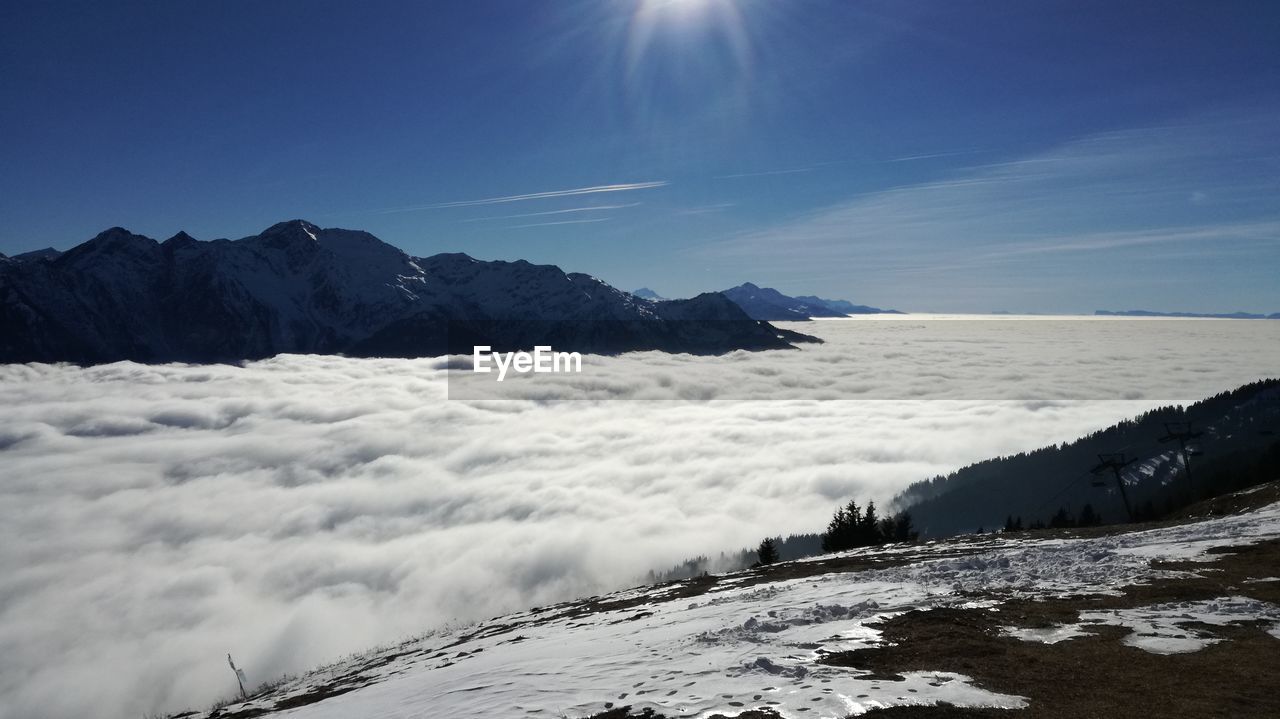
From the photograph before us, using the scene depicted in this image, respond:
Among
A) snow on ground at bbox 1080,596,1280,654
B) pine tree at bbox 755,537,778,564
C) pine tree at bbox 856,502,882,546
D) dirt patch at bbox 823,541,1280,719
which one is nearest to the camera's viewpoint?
dirt patch at bbox 823,541,1280,719

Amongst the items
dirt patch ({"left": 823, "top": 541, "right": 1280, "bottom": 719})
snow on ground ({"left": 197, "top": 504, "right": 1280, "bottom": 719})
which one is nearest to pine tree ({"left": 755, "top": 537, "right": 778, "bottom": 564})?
snow on ground ({"left": 197, "top": 504, "right": 1280, "bottom": 719})

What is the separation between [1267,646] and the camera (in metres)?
14.7

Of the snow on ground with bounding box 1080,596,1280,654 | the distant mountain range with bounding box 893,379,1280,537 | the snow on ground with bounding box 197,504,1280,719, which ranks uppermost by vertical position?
the snow on ground with bounding box 1080,596,1280,654

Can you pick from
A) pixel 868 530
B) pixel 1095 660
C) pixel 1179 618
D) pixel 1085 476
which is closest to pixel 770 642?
pixel 1095 660

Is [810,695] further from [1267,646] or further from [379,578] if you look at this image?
[379,578]

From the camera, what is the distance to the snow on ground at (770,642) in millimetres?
14484

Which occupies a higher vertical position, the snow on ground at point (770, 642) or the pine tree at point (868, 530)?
the snow on ground at point (770, 642)

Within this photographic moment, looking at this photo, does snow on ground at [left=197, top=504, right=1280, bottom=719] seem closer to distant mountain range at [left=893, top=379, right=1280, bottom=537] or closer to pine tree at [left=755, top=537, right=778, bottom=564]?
pine tree at [left=755, top=537, right=778, bottom=564]

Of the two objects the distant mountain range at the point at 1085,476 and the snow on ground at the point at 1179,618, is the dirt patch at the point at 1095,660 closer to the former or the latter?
the snow on ground at the point at 1179,618

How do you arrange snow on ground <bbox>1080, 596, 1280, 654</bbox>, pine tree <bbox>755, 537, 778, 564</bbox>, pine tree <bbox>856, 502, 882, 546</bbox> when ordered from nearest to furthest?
1. snow on ground <bbox>1080, 596, 1280, 654</bbox>
2. pine tree <bbox>856, 502, 882, 546</bbox>
3. pine tree <bbox>755, 537, 778, 564</bbox>

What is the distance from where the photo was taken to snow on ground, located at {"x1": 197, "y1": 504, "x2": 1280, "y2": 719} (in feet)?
47.5

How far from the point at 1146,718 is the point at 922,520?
20831 centimetres

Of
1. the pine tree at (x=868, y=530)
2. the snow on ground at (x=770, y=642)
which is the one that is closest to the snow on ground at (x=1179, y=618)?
the snow on ground at (x=770, y=642)

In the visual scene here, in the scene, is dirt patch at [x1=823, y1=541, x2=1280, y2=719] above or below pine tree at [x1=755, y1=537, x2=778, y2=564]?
above
